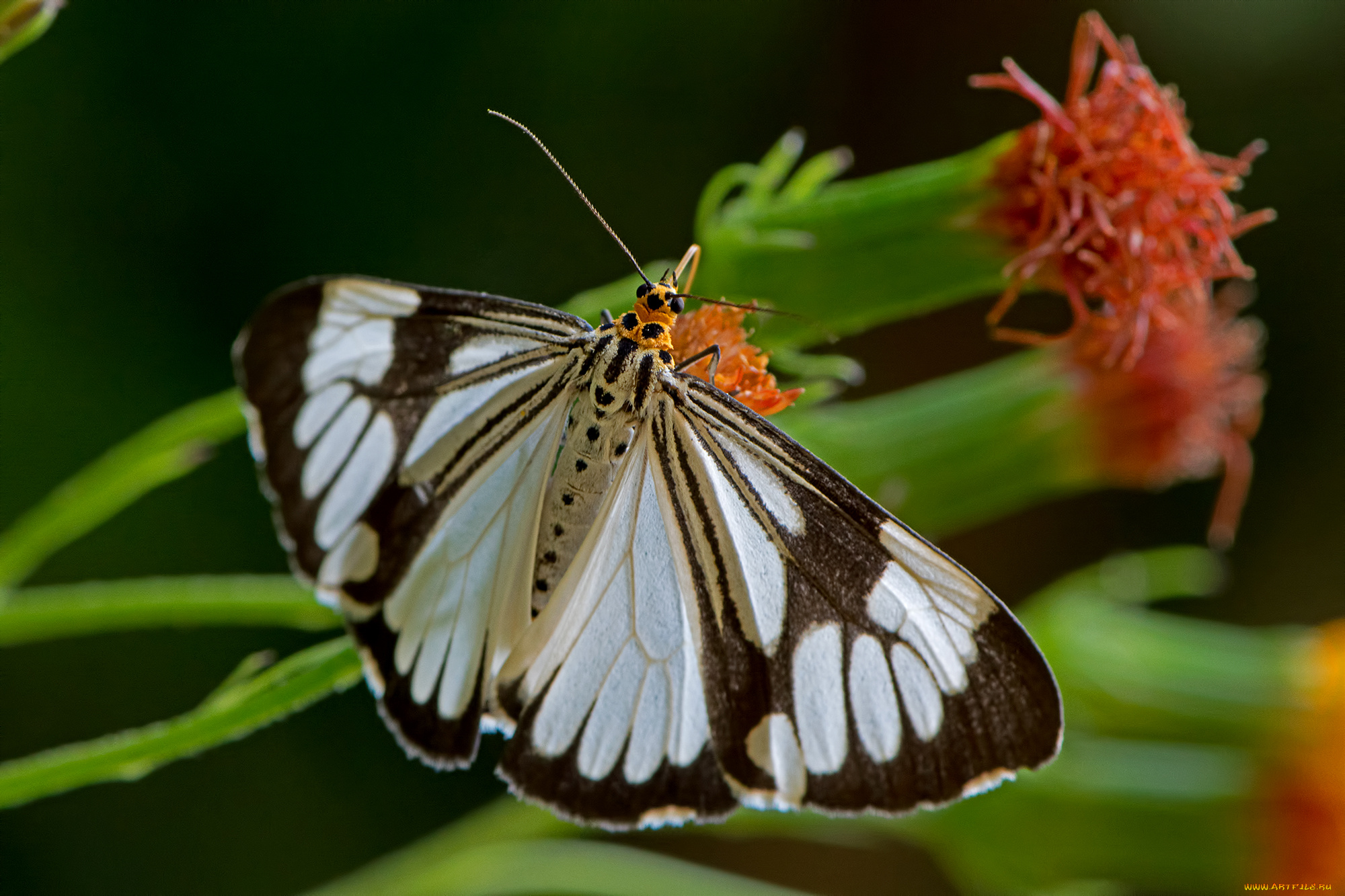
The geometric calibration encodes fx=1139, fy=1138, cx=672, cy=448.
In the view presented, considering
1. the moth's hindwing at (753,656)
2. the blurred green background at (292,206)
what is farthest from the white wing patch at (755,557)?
the blurred green background at (292,206)

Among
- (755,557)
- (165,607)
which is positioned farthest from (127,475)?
(755,557)

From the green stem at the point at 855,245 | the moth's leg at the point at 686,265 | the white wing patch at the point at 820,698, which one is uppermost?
the green stem at the point at 855,245

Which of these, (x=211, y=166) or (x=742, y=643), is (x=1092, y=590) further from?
(x=211, y=166)

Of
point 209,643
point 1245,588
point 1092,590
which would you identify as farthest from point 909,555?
point 1245,588

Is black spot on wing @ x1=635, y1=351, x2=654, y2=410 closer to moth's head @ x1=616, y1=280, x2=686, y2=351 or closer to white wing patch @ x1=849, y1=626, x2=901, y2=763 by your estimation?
moth's head @ x1=616, y1=280, x2=686, y2=351

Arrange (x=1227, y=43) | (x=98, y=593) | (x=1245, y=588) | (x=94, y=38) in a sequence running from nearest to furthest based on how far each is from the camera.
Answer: (x=98, y=593) < (x=94, y=38) < (x=1227, y=43) < (x=1245, y=588)

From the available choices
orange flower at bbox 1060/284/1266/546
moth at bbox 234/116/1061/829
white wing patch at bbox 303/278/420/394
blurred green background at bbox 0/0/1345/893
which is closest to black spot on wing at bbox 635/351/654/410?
moth at bbox 234/116/1061/829

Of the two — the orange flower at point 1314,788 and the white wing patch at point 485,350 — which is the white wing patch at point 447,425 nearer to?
the white wing patch at point 485,350
